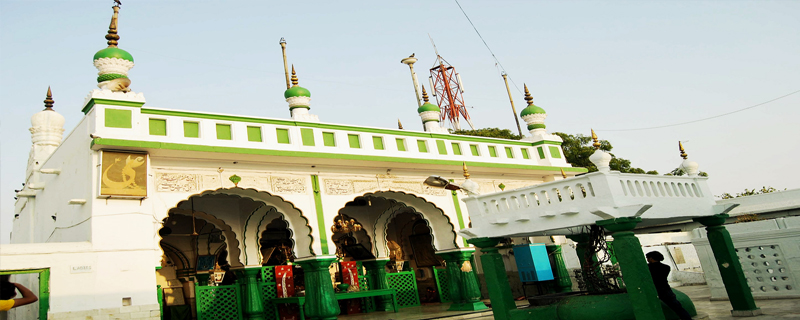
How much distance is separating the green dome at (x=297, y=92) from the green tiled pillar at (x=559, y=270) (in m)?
6.63

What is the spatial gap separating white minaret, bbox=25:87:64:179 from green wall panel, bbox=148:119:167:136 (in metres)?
3.46

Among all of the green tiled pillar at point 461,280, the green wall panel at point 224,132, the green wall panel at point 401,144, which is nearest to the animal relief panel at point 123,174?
the green wall panel at point 224,132

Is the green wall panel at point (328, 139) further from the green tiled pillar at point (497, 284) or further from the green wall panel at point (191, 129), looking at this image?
the green tiled pillar at point (497, 284)

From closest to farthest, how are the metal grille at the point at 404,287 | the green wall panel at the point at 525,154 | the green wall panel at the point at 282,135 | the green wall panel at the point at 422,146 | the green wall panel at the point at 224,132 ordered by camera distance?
the green wall panel at the point at 224,132 < the green wall panel at the point at 282,135 < the green wall panel at the point at 422,146 < the metal grille at the point at 404,287 < the green wall panel at the point at 525,154

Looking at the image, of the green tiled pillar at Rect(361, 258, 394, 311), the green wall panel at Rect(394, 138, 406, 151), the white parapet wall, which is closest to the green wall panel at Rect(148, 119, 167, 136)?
the green wall panel at Rect(394, 138, 406, 151)

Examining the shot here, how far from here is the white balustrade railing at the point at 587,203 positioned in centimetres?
603

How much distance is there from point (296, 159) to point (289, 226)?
1265 millimetres

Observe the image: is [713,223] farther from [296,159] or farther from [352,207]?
[352,207]

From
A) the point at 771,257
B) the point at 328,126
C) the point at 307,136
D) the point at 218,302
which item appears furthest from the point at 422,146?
the point at 771,257

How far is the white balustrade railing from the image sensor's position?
6.03 meters

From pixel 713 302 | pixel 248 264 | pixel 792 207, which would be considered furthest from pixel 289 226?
pixel 792 207

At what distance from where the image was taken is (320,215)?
1027 cm

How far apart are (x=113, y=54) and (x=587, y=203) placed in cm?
764

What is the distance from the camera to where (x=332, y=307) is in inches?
383
